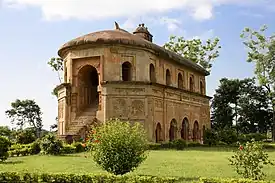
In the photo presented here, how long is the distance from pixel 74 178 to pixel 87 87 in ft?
55.9

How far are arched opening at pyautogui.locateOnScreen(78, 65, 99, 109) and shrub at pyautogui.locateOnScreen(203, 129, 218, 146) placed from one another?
9821mm

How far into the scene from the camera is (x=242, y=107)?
4559cm

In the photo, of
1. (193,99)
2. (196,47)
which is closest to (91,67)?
(193,99)

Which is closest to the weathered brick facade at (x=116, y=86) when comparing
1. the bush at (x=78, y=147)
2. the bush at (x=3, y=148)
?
the bush at (x=78, y=147)

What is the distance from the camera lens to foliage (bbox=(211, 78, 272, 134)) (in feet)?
149

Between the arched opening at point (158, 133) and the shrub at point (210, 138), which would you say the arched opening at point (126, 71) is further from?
the shrub at point (210, 138)

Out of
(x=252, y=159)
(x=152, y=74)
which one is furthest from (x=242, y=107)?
(x=252, y=159)

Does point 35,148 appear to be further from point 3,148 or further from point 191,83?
point 191,83

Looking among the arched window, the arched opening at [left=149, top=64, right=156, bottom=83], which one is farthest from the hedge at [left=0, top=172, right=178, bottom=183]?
the arched window

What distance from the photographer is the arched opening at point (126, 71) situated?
25.2m

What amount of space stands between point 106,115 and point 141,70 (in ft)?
12.3

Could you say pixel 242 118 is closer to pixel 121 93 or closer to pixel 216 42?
pixel 216 42

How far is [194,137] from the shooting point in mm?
32469

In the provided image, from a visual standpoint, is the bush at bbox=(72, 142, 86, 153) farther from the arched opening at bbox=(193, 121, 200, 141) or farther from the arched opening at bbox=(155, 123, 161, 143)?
the arched opening at bbox=(193, 121, 200, 141)
